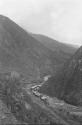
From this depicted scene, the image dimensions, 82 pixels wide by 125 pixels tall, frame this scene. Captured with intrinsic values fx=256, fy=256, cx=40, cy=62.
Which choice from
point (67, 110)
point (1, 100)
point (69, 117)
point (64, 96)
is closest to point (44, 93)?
point (64, 96)

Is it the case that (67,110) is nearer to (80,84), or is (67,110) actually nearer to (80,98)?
(80,98)

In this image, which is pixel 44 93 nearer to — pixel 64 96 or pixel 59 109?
pixel 64 96

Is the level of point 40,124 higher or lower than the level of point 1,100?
lower

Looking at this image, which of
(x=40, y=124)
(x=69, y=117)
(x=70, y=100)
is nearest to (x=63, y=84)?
(x=70, y=100)

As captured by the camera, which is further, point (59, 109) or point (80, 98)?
point (80, 98)

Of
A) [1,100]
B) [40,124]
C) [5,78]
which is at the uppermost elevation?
[5,78]

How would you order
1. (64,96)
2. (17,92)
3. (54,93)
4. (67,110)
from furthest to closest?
(54,93), (64,96), (67,110), (17,92)

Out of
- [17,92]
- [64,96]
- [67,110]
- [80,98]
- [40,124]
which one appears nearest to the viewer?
[40,124]
